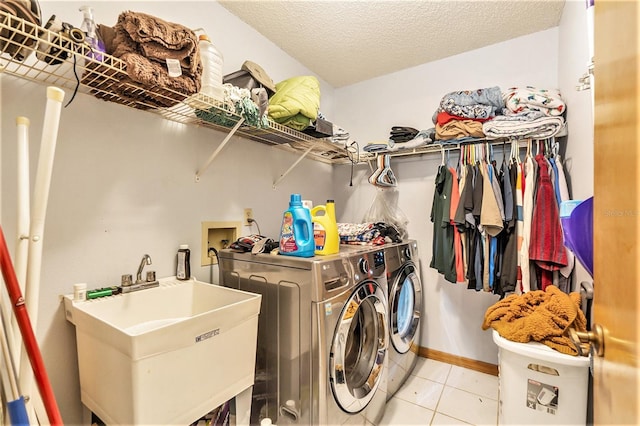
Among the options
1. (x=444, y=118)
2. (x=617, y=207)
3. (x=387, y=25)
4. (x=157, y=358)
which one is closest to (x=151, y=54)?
(x=157, y=358)

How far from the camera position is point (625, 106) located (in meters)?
0.53

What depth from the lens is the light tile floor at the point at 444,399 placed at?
173cm

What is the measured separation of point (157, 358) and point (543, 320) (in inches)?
57.6

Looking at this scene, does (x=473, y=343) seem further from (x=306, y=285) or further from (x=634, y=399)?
(x=634, y=399)

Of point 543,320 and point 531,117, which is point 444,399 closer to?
point 543,320

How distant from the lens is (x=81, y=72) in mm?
1118

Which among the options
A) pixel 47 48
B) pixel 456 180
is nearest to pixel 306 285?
pixel 47 48

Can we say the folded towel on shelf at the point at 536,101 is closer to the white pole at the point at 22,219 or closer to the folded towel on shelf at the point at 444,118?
the folded towel on shelf at the point at 444,118

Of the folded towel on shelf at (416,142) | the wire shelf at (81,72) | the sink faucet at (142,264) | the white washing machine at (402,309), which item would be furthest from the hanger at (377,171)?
the sink faucet at (142,264)

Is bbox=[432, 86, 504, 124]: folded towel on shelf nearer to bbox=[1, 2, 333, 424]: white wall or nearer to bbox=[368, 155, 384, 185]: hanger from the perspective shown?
bbox=[368, 155, 384, 185]: hanger

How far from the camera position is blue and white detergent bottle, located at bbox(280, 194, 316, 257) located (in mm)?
1377

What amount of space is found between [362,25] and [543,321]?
78.6 inches

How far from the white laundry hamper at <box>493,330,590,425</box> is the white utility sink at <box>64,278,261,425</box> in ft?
3.69

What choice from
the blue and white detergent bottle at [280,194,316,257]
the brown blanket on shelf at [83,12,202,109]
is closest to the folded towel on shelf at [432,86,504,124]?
the blue and white detergent bottle at [280,194,316,257]
